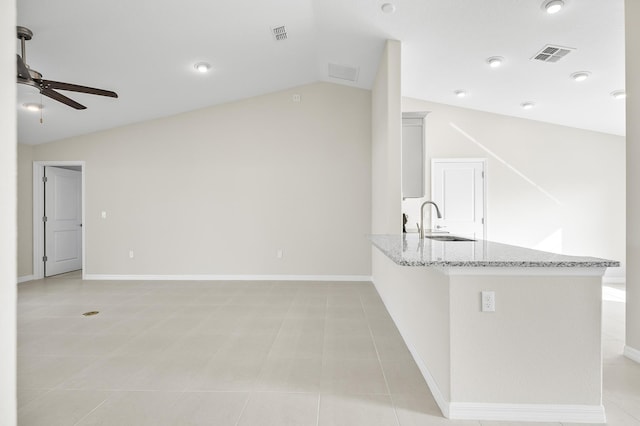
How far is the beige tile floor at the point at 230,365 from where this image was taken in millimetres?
1918

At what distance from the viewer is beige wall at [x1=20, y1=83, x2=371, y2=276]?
5.69 m

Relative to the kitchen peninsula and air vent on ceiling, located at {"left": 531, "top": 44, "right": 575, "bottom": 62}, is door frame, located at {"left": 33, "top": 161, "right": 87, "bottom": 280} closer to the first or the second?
the kitchen peninsula

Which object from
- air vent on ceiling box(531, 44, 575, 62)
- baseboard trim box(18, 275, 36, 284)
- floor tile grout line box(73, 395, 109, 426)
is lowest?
floor tile grout line box(73, 395, 109, 426)

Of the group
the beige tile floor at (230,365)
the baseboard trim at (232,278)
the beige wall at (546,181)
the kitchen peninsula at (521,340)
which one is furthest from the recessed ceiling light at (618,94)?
the baseboard trim at (232,278)

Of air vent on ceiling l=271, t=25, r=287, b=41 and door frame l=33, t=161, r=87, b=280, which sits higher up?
air vent on ceiling l=271, t=25, r=287, b=41

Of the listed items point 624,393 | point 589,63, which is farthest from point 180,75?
point 624,393

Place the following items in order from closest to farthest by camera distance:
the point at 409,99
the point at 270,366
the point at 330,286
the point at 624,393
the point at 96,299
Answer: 1. the point at 624,393
2. the point at 270,366
3. the point at 96,299
4. the point at 330,286
5. the point at 409,99

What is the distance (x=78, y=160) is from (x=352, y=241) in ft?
16.2

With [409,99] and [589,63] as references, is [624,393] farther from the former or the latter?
[409,99]

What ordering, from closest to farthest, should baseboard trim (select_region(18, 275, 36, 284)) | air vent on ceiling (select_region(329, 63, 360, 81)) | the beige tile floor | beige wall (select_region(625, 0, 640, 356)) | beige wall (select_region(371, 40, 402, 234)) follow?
1. the beige tile floor
2. beige wall (select_region(625, 0, 640, 356))
3. beige wall (select_region(371, 40, 402, 234))
4. air vent on ceiling (select_region(329, 63, 360, 81))
5. baseboard trim (select_region(18, 275, 36, 284))

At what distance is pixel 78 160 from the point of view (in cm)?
587

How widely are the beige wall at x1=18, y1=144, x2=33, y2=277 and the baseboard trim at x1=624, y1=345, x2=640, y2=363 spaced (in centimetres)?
796

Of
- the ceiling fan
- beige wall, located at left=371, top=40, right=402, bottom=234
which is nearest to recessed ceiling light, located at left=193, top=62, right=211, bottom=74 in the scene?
the ceiling fan

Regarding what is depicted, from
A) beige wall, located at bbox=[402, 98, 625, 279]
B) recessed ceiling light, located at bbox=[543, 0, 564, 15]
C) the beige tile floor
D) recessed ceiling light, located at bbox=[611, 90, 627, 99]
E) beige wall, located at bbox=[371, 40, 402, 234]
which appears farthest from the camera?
beige wall, located at bbox=[402, 98, 625, 279]
